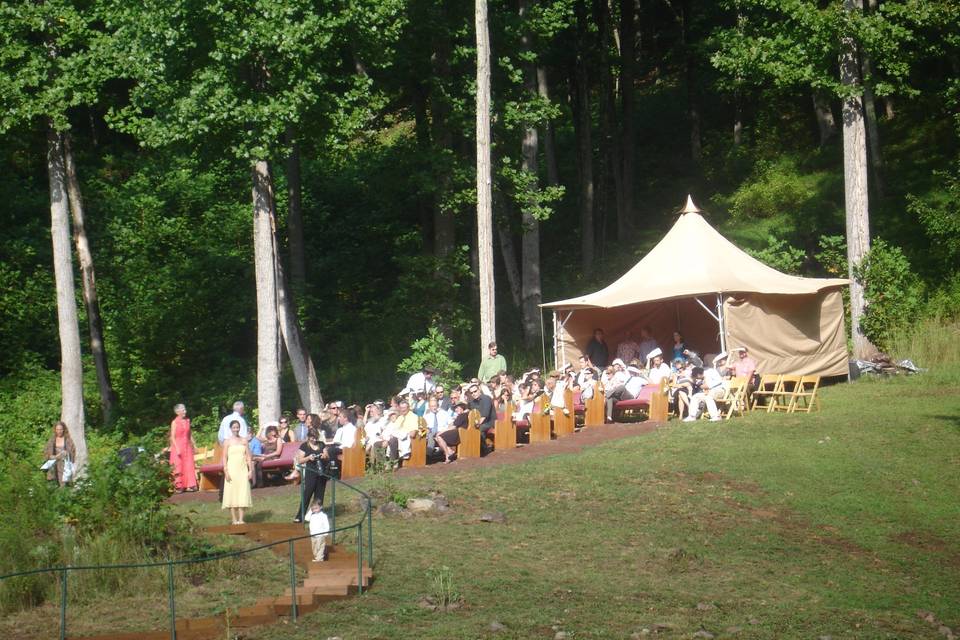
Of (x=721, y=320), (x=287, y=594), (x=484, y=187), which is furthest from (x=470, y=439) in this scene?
(x=287, y=594)

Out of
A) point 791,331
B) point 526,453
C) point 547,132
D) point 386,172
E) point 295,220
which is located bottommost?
point 526,453

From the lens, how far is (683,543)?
11820 millimetres

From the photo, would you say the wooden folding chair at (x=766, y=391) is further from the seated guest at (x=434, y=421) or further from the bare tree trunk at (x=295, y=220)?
the bare tree trunk at (x=295, y=220)

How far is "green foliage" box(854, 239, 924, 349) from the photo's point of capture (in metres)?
22.9

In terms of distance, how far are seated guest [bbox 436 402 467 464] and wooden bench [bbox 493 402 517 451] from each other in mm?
601

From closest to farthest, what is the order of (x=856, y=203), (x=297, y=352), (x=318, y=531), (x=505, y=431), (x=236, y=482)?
(x=318, y=531) → (x=236, y=482) → (x=505, y=431) → (x=297, y=352) → (x=856, y=203)

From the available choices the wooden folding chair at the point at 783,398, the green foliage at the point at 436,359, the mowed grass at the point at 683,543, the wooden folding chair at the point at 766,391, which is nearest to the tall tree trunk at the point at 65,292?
the green foliage at the point at 436,359

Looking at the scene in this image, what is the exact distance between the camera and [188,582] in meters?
10.9

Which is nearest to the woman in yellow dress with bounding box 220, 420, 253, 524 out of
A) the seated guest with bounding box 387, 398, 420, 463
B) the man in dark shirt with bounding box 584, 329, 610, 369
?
the seated guest with bounding box 387, 398, 420, 463

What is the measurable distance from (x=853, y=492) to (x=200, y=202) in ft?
77.6

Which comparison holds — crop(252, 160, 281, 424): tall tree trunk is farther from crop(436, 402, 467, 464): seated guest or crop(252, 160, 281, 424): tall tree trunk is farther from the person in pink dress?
crop(436, 402, 467, 464): seated guest

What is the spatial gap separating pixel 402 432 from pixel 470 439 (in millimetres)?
1012

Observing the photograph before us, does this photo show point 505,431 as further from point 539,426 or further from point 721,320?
point 721,320

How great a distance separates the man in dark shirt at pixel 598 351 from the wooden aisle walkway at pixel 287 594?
36.7 ft
